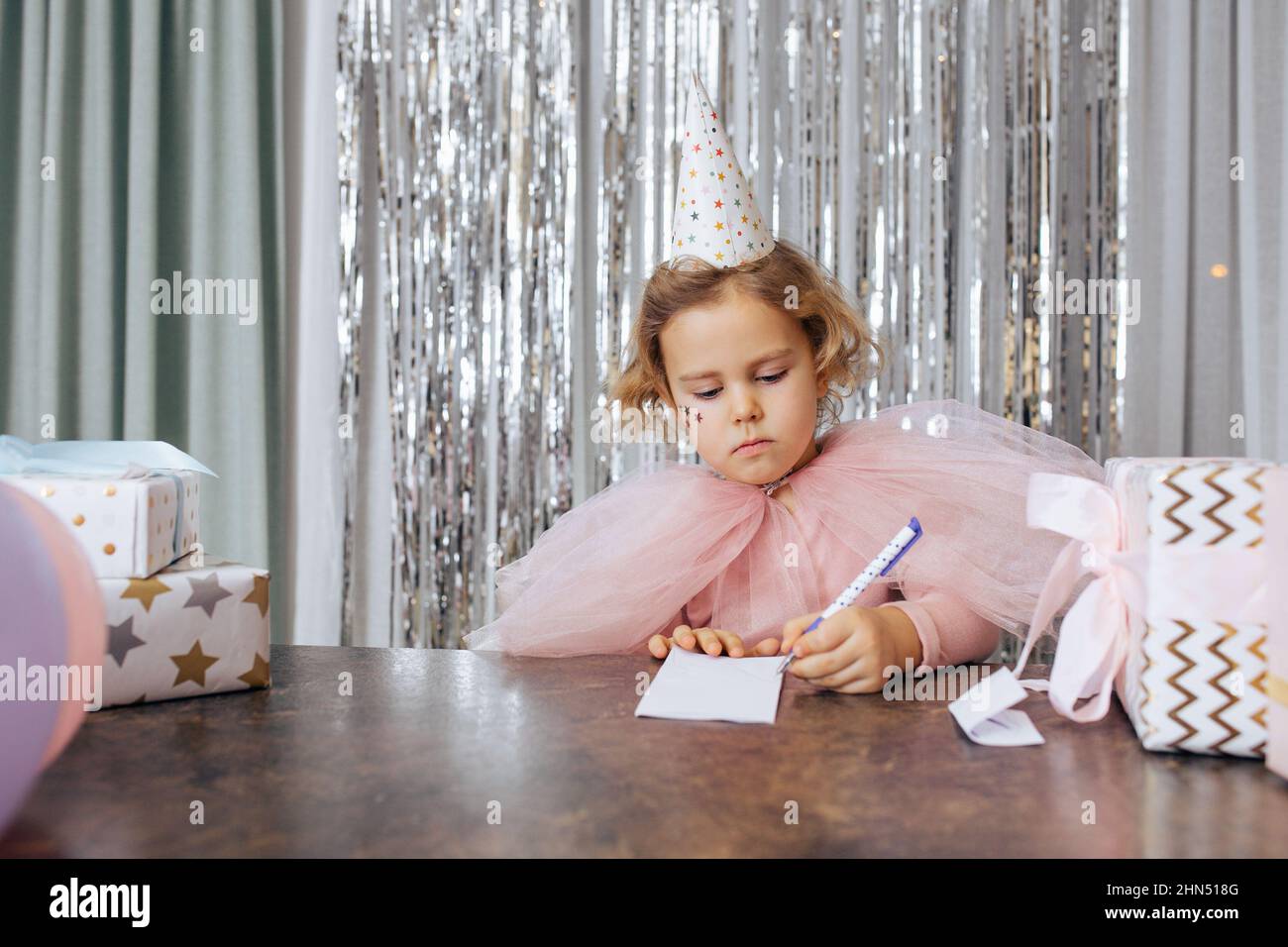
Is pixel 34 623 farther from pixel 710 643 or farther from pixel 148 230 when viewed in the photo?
pixel 148 230

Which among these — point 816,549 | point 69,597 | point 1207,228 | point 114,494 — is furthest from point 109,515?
point 1207,228

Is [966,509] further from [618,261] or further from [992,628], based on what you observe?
[618,261]

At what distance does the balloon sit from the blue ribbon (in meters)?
0.24

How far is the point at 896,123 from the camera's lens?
186 centimetres

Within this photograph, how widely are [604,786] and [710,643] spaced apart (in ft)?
1.23

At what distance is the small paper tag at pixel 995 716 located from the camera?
65 centimetres

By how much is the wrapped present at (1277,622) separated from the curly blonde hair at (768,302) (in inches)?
25.7

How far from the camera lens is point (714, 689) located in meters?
0.78

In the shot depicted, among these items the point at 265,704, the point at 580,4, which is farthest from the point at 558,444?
the point at 265,704

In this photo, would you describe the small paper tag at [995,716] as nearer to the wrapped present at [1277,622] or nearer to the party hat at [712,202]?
the wrapped present at [1277,622]

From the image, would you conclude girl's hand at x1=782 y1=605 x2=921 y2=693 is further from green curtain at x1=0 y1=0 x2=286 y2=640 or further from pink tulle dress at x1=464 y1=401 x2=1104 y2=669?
green curtain at x1=0 y1=0 x2=286 y2=640
